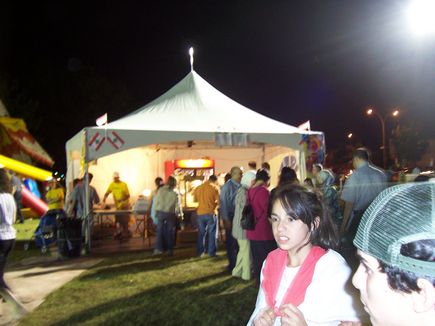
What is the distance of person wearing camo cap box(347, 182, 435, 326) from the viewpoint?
0.93 meters

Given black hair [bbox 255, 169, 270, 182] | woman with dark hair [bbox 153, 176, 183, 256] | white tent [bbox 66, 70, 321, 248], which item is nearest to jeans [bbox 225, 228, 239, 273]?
black hair [bbox 255, 169, 270, 182]

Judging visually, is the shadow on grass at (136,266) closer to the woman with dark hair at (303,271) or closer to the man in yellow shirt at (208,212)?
the man in yellow shirt at (208,212)

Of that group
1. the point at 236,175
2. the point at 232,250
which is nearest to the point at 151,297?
the point at 232,250

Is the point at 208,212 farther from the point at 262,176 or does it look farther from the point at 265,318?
the point at 265,318

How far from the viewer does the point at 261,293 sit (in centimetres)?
204

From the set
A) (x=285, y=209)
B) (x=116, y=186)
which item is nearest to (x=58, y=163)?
(x=116, y=186)

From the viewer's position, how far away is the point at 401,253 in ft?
3.11

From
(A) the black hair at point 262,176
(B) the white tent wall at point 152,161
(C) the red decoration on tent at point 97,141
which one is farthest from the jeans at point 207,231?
(B) the white tent wall at point 152,161

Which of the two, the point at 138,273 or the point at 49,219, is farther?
the point at 49,219

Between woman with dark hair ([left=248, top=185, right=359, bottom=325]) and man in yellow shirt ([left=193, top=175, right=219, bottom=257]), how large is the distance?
22.5 feet

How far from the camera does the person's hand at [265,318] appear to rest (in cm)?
177

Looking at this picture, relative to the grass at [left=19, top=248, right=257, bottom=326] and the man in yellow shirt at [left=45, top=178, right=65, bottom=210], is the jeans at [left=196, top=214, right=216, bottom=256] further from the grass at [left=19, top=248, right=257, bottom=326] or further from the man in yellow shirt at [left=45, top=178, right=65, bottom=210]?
the man in yellow shirt at [left=45, top=178, right=65, bottom=210]

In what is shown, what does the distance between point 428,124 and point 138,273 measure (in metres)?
33.4

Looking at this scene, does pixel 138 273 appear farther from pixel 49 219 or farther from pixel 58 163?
pixel 58 163
